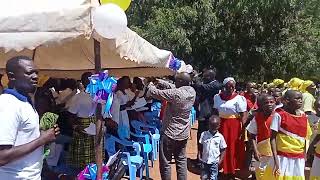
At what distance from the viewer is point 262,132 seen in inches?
263

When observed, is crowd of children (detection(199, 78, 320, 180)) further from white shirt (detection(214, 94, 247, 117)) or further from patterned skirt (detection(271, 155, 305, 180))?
white shirt (detection(214, 94, 247, 117))

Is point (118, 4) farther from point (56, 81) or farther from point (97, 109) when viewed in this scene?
point (56, 81)

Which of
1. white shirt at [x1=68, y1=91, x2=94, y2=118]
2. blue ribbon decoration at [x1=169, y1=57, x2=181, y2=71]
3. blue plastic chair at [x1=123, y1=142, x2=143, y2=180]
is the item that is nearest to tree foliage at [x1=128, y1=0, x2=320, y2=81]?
blue plastic chair at [x1=123, y1=142, x2=143, y2=180]

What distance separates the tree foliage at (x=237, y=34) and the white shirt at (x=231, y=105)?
10.7 metres

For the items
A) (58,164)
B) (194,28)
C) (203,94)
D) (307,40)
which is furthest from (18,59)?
A: (307,40)

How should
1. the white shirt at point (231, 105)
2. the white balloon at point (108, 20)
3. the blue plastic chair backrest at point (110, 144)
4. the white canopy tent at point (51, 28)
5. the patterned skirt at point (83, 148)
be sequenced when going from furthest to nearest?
the white shirt at point (231, 105), the blue plastic chair backrest at point (110, 144), the patterned skirt at point (83, 148), the white canopy tent at point (51, 28), the white balloon at point (108, 20)

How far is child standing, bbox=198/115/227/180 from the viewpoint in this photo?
7160mm

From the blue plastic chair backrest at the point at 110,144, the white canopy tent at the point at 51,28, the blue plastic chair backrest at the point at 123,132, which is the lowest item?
the blue plastic chair backrest at the point at 110,144

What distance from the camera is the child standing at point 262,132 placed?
6517mm

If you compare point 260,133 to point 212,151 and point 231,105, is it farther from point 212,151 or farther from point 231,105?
point 231,105

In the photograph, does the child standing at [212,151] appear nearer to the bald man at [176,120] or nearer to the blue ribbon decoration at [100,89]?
the bald man at [176,120]

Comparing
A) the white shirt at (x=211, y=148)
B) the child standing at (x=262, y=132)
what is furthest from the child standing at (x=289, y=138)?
the white shirt at (x=211, y=148)

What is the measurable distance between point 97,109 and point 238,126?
453cm

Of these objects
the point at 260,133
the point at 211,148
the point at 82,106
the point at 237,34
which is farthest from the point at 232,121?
the point at 237,34
